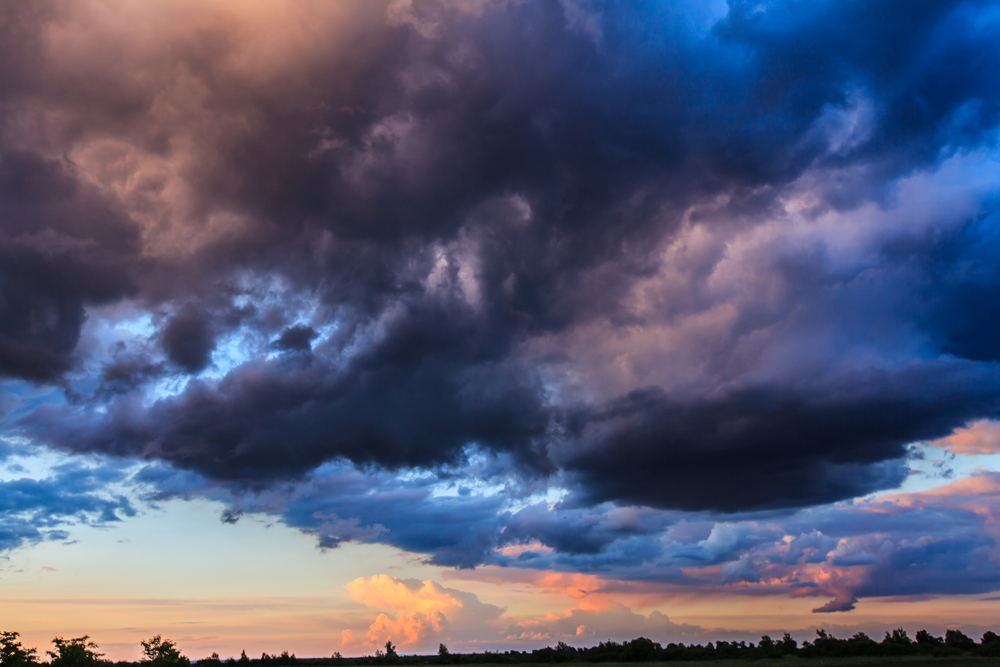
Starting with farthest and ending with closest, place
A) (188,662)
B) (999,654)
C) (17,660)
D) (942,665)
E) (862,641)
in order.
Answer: (862,641), (999,654), (188,662), (942,665), (17,660)

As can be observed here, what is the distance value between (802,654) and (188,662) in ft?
568

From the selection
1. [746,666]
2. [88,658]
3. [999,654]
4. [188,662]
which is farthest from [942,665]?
[88,658]

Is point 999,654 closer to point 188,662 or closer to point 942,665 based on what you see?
point 942,665

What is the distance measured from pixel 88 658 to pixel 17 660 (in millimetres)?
19265

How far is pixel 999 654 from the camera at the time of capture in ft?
551

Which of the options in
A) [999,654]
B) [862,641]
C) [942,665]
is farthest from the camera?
[862,641]

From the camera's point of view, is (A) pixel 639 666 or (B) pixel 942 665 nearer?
(B) pixel 942 665

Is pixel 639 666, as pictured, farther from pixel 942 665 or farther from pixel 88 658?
pixel 88 658

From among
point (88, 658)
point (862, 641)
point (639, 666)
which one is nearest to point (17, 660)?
point (88, 658)

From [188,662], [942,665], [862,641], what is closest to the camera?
[942,665]

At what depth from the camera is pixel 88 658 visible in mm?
138750

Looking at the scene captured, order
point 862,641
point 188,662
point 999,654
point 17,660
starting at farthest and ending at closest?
point 862,641 → point 999,654 → point 188,662 → point 17,660

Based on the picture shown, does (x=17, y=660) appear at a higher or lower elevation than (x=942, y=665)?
higher

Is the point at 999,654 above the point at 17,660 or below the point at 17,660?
below
